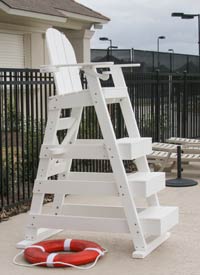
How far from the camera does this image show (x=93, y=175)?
21.2 ft

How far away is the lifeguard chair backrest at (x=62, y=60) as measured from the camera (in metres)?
6.27

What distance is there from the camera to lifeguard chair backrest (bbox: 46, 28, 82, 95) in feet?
20.6

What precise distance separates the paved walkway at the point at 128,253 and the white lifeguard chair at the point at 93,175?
152 millimetres

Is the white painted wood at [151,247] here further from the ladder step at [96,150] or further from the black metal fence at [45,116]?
the black metal fence at [45,116]

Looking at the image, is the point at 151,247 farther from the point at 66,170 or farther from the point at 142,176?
the point at 66,170

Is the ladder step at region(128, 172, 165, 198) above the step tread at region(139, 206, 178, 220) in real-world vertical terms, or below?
above

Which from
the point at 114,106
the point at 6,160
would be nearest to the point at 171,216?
the point at 6,160

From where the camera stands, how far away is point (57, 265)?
5.60 m

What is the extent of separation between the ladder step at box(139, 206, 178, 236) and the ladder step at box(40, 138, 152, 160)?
22.7 inches

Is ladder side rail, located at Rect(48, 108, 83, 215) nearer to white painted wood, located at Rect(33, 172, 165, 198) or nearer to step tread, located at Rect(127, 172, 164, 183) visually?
white painted wood, located at Rect(33, 172, 165, 198)

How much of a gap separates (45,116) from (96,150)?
286cm

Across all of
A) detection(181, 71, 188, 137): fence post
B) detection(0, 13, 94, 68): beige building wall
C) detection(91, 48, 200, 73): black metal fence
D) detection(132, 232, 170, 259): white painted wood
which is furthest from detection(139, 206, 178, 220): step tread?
detection(91, 48, 200, 73): black metal fence

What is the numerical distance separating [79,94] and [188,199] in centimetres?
332

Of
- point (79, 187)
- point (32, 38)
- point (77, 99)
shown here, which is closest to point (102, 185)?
point (79, 187)
